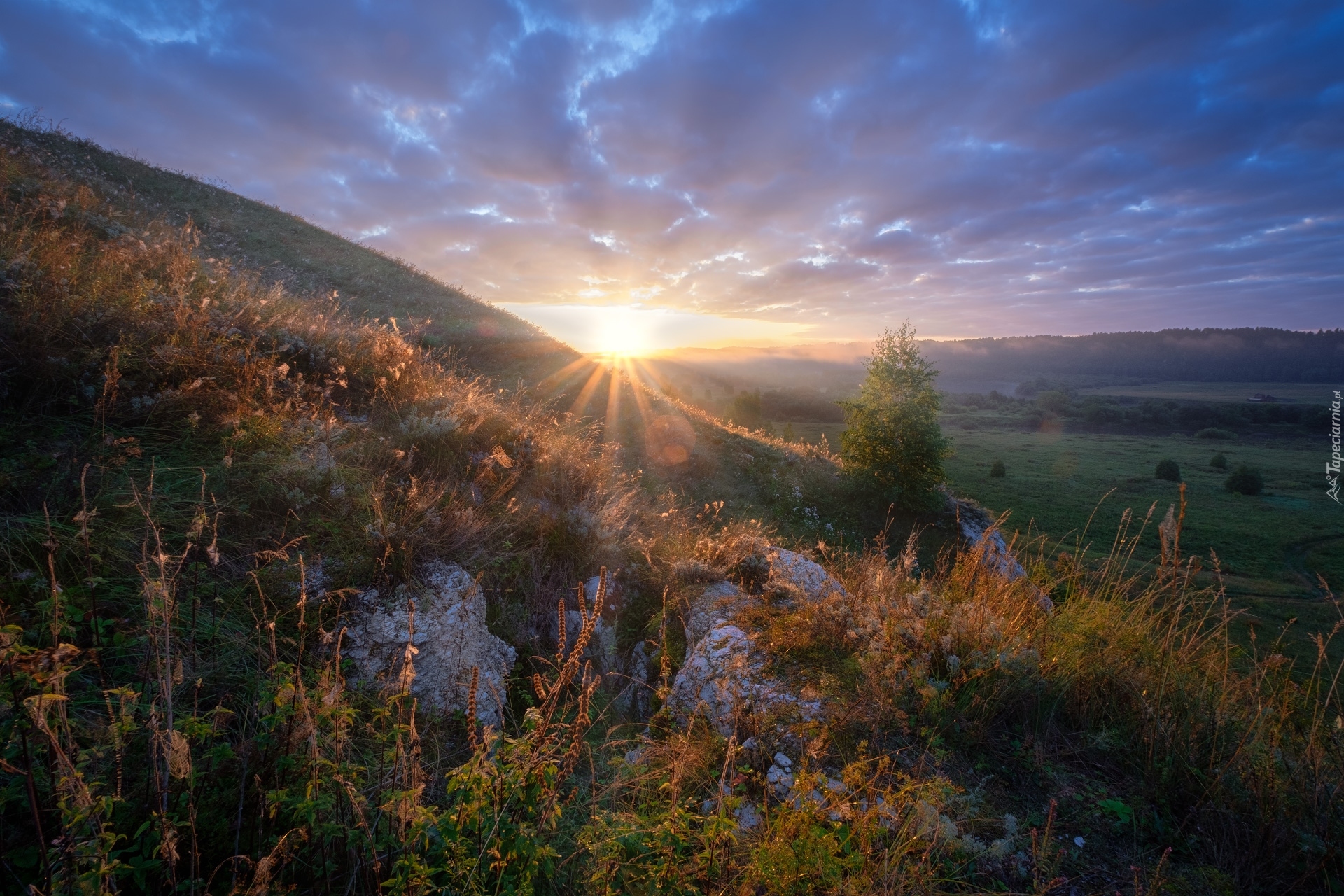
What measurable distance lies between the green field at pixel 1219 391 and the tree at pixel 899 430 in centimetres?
16677

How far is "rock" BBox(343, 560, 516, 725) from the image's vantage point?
352cm

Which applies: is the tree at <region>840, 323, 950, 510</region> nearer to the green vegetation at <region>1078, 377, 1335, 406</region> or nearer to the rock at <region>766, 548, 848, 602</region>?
the rock at <region>766, 548, 848, 602</region>

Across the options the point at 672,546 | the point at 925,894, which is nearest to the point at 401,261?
the point at 672,546

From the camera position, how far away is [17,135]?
51.6 ft

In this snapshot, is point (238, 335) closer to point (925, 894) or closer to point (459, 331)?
point (925, 894)

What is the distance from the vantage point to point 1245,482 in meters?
53.2

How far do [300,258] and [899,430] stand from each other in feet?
77.9

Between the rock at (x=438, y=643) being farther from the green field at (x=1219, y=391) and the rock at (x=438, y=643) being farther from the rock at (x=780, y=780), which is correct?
the green field at (x=1219, y=391)

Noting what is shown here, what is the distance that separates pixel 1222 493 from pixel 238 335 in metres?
77.3

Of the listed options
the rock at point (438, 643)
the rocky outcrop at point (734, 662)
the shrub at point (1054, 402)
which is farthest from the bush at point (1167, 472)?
the rock at point (438, 643)

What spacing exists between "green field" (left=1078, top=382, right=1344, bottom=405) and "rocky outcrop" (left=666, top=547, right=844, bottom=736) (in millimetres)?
186408

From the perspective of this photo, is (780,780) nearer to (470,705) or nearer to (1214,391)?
(470,705)

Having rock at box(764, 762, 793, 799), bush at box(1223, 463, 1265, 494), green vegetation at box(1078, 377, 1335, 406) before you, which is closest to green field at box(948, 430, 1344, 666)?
bush at box(1223, 463, 1265, 494)

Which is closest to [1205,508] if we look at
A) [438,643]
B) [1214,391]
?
[438,643]
